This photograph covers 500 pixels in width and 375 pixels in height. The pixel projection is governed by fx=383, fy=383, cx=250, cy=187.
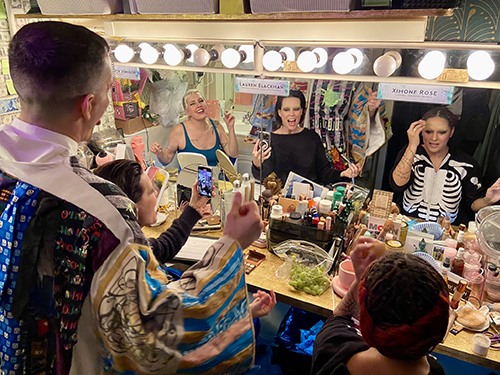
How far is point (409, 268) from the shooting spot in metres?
0.88

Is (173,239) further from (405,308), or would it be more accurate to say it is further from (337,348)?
(405,308)

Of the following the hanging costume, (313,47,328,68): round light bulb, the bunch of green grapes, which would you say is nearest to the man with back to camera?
the hanging costume

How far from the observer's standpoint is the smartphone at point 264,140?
2.62 m

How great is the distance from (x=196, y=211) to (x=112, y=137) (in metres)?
1.47

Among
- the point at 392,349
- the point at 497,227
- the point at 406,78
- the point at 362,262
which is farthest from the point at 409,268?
the point at 406,78

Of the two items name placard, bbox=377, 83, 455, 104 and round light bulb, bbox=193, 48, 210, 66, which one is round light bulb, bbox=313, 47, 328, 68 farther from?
round light bulb, bbox=193, 48, 210, 66

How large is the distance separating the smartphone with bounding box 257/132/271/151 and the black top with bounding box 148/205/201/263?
1.26 meters

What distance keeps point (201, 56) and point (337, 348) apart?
1686 millimetres

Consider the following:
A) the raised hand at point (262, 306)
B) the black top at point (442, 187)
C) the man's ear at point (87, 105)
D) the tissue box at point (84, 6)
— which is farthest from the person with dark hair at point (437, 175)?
the man's ear at point (87, 105)

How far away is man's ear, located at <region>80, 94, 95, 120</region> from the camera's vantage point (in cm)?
77

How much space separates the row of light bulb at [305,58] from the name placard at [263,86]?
78mm

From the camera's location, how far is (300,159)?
8.55 feet

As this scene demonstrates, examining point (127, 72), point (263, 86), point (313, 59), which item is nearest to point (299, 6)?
point (313, 59)

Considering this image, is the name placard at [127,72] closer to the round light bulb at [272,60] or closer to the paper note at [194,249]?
the round light bulb at [272,60]
